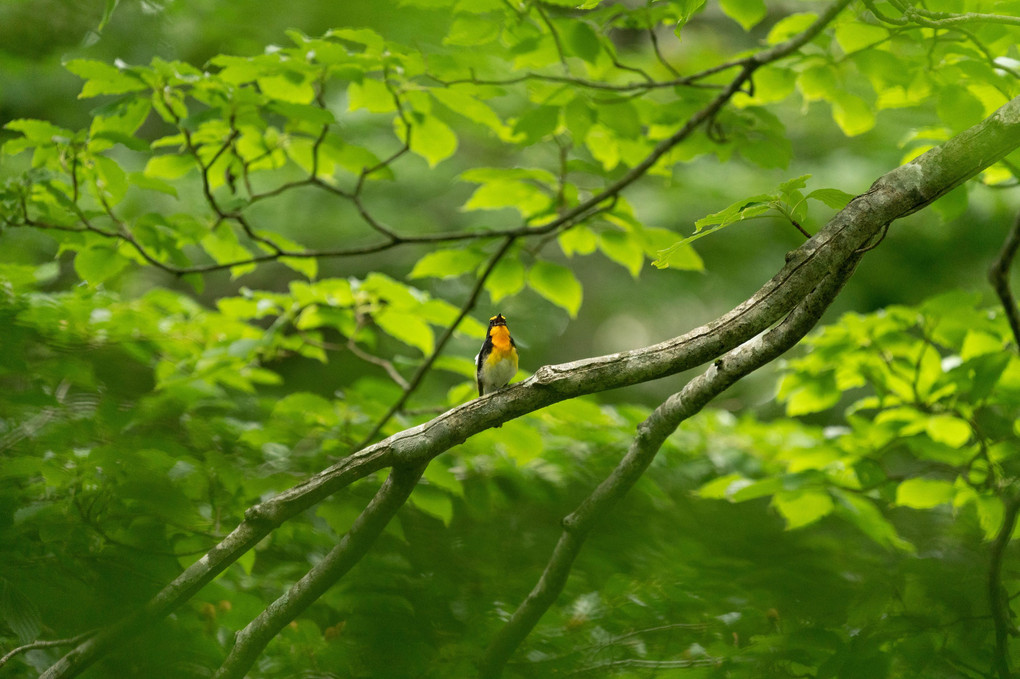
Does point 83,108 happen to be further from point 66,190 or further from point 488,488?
point 488,488

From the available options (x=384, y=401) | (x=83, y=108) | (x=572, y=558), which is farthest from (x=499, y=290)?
(x=83, y=108)

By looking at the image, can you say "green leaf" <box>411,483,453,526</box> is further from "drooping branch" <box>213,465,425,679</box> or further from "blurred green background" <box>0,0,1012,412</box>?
"blurred green background" <box>0,0,1012,412</box>

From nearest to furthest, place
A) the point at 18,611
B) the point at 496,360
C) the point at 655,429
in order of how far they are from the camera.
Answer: the point at 18,611 → the point at 655,429 → the point at 496,360

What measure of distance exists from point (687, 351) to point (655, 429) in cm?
30

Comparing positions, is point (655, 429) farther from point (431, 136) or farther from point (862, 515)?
point (431, 136)

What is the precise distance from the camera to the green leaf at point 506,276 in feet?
9.87

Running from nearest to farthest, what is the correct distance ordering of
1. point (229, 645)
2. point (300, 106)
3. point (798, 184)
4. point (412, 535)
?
1. point (798, 184)
2. point (229, 645)
3. point (412, 535)
4. point (300, 106)

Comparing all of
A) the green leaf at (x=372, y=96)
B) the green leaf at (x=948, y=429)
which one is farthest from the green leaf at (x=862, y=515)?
the green leaf at (x=372, y=96)

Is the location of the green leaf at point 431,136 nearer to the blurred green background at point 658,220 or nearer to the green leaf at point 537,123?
the green leaf at point 537,123

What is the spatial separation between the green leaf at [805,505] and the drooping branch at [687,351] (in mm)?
1013

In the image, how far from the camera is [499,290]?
302cm

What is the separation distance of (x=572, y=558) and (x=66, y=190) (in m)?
2.32

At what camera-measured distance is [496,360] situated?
2.83 metres

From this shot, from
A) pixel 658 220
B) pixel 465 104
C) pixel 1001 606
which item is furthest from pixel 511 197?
pixel 658 220
